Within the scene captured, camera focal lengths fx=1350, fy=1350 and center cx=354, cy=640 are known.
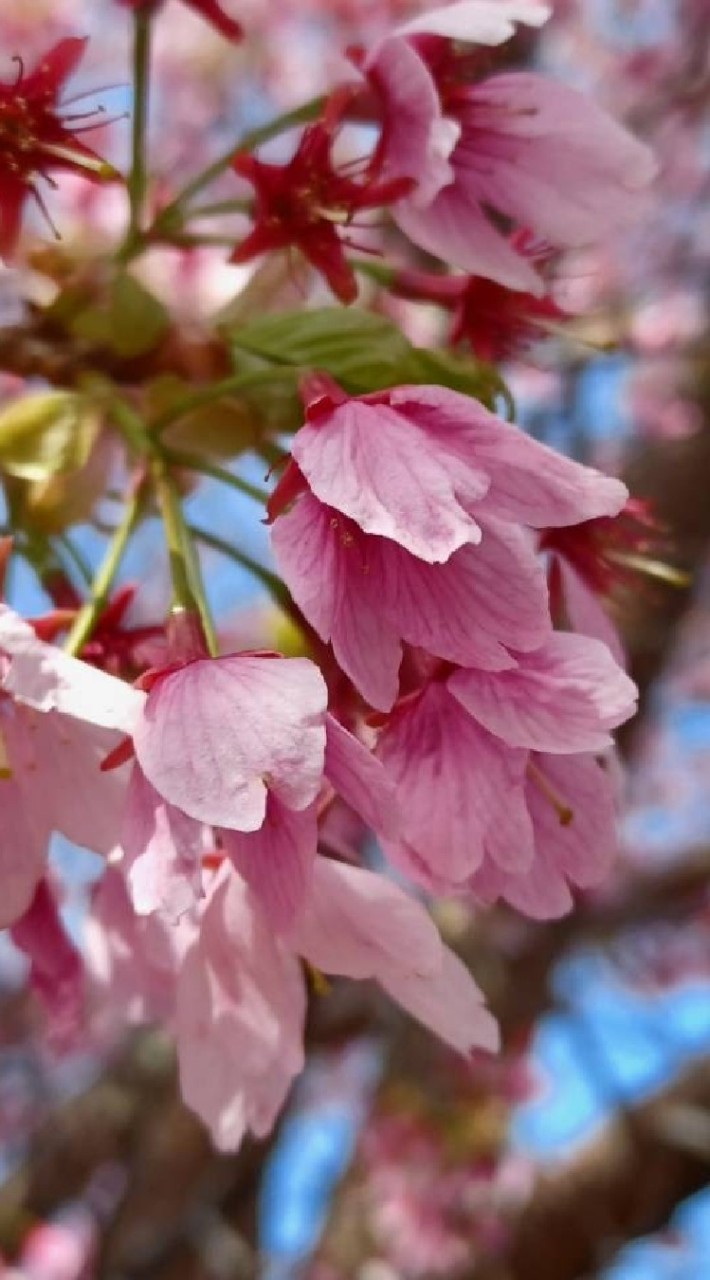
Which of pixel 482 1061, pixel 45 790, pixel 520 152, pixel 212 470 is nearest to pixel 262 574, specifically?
pixel 212 470

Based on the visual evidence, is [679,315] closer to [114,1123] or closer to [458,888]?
[114,1123]

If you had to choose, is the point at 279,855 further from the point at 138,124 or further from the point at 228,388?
the point at 138,124


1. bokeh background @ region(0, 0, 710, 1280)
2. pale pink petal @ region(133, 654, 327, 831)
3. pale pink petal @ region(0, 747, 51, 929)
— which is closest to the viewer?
pale pink petal @ region(133, 654, 327, 831)

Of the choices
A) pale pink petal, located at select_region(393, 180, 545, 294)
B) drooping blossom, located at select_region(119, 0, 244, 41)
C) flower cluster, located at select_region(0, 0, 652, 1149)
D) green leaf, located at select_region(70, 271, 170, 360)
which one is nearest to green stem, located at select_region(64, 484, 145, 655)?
flower cluster, located at select_region(0, 0, 652, 1149)

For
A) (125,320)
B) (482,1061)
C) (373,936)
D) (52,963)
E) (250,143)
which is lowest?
(482,1061)

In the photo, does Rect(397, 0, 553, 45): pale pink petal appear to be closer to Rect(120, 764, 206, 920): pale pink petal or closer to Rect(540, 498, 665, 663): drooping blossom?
Rect(540, 498, 665, 663): drooping blossom

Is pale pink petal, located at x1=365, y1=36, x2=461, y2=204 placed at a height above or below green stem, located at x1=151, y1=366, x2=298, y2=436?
above
